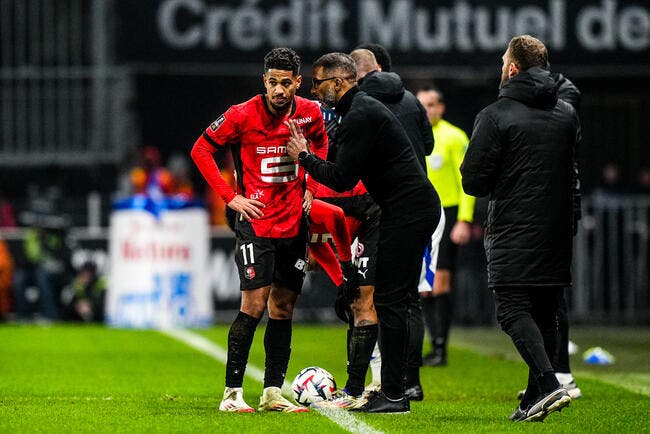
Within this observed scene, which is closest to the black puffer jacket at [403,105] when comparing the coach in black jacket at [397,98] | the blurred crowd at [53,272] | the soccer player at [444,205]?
the coach in black jacket at [397,98]

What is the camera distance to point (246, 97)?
21.6 metres

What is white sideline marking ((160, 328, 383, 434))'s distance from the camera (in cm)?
773

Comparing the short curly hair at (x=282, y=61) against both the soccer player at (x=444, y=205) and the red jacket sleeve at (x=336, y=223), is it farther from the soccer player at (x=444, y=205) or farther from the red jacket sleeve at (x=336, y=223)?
the soccer player at (x=444, y=205)

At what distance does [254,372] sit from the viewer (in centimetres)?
1146

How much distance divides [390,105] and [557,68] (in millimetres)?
9283

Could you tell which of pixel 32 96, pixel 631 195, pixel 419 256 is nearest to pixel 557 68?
pixel 631 195

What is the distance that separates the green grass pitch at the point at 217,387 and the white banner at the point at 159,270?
88 cm

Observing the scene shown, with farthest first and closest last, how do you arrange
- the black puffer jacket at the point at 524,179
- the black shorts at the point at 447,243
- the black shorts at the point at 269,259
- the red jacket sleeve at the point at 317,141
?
1. the black shorts at the point at 447,243
2. the red jacket sleeve at the point at 317,141
3. the black shorts at the point at 269,259
4. the black puffer jacket at the point at 524,179

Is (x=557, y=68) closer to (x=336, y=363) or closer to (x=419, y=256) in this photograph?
(x=336, y=363)

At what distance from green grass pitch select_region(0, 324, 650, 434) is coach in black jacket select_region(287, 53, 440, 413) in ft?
1.21

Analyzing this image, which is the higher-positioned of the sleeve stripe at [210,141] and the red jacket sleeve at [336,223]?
the sleeve stripe at [210,141]

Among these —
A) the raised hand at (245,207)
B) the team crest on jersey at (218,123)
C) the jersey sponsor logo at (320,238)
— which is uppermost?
the team crest on jersey at (218,123)

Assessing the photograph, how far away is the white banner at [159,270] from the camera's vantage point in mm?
17375

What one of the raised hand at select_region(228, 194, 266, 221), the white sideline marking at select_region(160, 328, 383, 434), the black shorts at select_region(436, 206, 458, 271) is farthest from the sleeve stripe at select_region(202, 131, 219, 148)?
the black shorts at select_region(436, 206, 458, 271)
